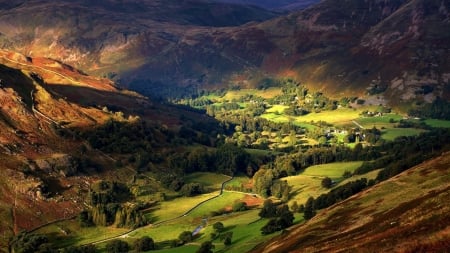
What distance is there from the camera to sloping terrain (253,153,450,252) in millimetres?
50844

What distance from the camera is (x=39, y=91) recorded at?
162875 millimetres

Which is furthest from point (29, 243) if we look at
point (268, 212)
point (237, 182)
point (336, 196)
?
point (237, 182)

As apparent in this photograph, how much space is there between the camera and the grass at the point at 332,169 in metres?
148

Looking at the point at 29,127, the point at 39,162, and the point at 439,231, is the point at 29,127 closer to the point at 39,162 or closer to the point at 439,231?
the point at 39,162

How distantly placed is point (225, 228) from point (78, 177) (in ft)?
135

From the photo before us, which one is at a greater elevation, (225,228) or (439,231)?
(439,231)

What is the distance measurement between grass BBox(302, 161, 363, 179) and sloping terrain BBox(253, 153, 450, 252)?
57244mm

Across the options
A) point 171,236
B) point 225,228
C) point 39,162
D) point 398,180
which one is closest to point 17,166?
point 39,162

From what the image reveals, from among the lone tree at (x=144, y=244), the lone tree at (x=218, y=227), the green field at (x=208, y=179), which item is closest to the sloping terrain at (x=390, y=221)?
the lone tree at (x=218, y=227)

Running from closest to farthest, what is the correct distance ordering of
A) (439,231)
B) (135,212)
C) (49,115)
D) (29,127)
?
(439,231) < (135,212) < (29,127) < (49,115)

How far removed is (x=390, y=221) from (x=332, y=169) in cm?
9369

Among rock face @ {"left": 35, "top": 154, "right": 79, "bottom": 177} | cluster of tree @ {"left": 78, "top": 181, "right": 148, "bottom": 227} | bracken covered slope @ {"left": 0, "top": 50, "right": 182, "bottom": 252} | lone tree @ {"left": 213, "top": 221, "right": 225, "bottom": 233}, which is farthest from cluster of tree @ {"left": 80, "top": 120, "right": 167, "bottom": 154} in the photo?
lone tree @ {"left": 213, "top": 221, "right": 225, "bottom": 233}

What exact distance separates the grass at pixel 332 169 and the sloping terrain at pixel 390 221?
2254 inches

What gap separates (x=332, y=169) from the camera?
155 m
